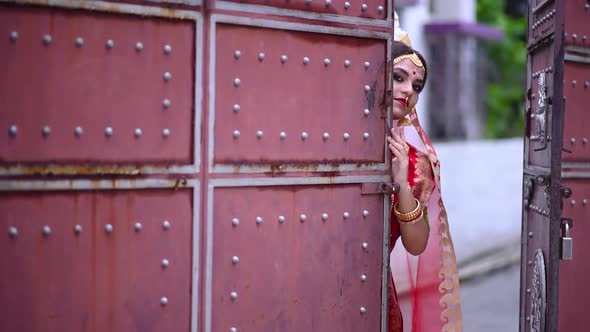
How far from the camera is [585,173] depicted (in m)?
4.05

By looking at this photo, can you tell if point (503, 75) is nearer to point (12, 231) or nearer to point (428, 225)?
point (428, 225)

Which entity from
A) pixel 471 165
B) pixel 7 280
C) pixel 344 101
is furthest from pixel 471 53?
pixel 7 280

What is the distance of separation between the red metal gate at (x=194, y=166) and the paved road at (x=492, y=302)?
4626 mm

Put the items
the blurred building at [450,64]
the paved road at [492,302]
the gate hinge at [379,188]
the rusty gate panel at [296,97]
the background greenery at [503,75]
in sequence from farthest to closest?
the background greenery at [503,75] → the blurred building at [450,64] → the paved road at [492,302] → the gate hinge at [379,188] → the rusty gate panel at [296,97]

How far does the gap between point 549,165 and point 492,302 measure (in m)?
5.47

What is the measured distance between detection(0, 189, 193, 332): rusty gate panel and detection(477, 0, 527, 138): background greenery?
51.6 feet

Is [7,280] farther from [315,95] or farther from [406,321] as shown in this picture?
[406,321]

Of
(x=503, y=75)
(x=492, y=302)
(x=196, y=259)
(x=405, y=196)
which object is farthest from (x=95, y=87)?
(x=503, y=75)

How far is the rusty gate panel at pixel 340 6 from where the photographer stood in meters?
3.05

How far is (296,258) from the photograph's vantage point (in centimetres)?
314

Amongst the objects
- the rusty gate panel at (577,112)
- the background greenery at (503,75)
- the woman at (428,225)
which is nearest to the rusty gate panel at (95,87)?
the woman at (428,225)

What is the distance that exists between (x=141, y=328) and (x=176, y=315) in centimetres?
13

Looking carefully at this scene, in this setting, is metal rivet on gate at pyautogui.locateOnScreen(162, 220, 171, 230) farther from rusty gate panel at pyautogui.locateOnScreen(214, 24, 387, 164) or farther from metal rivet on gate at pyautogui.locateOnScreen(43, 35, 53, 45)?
metal rivet on gate at pyautogui.locateOnScreen(43, 35, 53, 45)

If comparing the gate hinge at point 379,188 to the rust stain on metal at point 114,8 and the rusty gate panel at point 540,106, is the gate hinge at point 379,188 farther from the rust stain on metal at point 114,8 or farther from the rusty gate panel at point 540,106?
the rust stain on metal at point 114,8
